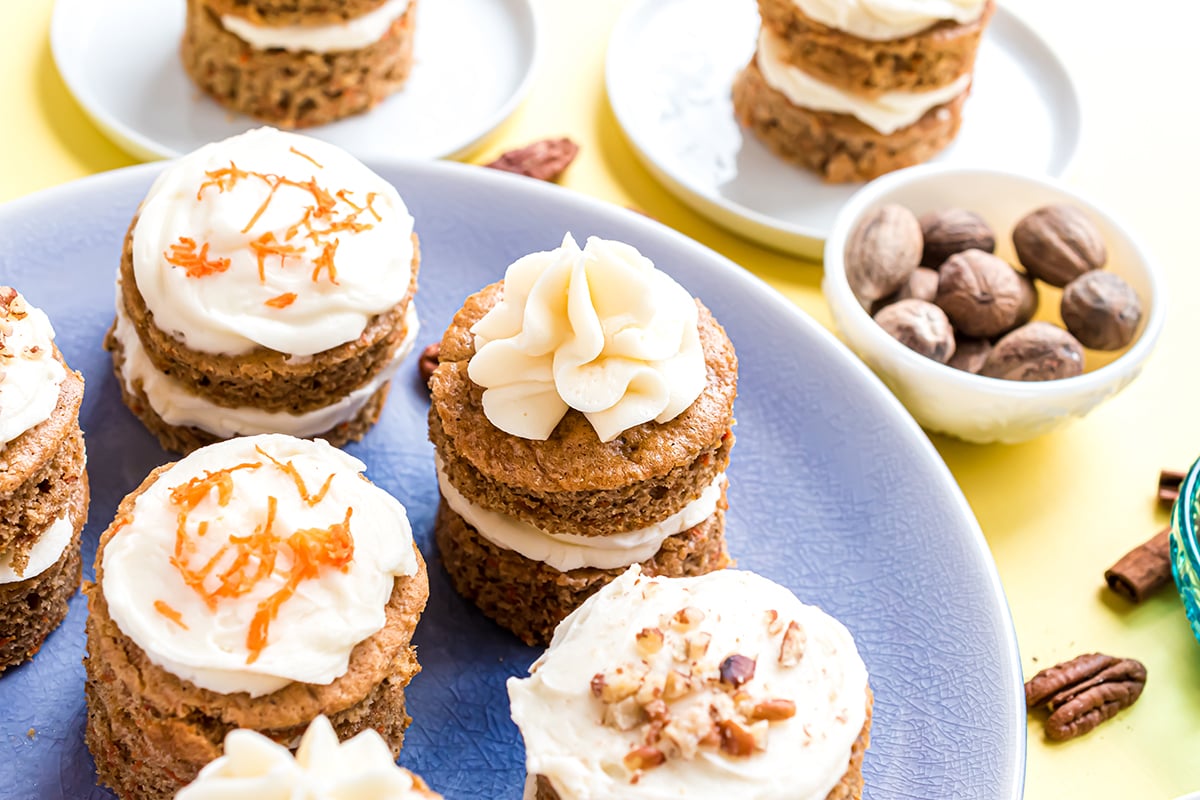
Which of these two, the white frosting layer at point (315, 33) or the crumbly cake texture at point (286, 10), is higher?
the crumbly cake texture at point (286, 10)

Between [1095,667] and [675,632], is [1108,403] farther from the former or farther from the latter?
[675,632]

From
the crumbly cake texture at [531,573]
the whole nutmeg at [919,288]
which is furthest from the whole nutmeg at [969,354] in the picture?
the crumbly cake texture at [531,573]

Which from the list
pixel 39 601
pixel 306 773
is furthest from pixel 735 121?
pixel 306 773

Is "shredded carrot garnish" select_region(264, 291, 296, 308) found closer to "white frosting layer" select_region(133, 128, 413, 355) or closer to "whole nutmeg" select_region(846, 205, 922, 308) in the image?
"white frosting layer" select_region(133, 128, 413, 355)

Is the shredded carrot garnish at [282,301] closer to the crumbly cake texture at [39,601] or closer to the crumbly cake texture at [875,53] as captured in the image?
the crumbly cake texture at [39,601]

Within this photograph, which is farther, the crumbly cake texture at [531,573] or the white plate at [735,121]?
the white plate at [735,121]

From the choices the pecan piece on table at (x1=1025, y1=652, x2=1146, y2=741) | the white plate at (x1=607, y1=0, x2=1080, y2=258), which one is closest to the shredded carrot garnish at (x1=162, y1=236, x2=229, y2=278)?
the white plate at (x1=607, y1=0, x2=1080, y2=258)
